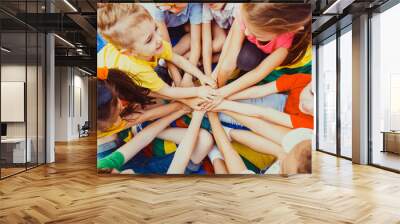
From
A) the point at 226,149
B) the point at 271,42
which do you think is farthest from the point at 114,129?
the point at 271,42

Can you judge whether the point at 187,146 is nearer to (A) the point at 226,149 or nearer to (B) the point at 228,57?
(A) the point at 226,149

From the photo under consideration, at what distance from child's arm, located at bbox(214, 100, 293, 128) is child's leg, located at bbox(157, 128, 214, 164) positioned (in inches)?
23.2

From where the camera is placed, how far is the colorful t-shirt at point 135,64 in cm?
614

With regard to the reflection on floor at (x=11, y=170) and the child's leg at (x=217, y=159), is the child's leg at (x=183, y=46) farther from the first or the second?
the reflection on floor at (x=11, y=170)

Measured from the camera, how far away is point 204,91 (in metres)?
6.18

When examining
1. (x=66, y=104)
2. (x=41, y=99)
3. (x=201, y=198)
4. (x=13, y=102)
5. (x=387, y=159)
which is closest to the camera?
(x=201, y=198)

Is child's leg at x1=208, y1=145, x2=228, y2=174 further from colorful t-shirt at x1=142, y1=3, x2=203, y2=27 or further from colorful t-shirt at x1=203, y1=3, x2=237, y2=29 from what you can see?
colorful t-shirt at x1=142, y1=3, x2=203, y2=27

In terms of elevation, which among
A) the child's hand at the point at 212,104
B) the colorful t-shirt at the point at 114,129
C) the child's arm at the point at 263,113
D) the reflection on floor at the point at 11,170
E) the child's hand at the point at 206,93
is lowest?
the reflection on floor at the point at 11,170

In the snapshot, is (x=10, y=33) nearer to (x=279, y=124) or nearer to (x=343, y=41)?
(x=279, y=124)

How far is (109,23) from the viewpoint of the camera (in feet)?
20.2

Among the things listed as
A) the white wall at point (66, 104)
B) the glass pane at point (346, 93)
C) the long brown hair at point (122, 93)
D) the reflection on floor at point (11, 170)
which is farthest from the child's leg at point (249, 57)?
the white wall at point (66, 104)

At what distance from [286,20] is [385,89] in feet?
9.28

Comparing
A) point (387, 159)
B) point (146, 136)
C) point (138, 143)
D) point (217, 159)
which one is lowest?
point (387, 159)

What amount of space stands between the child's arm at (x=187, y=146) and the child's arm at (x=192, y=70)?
1.78 feet
